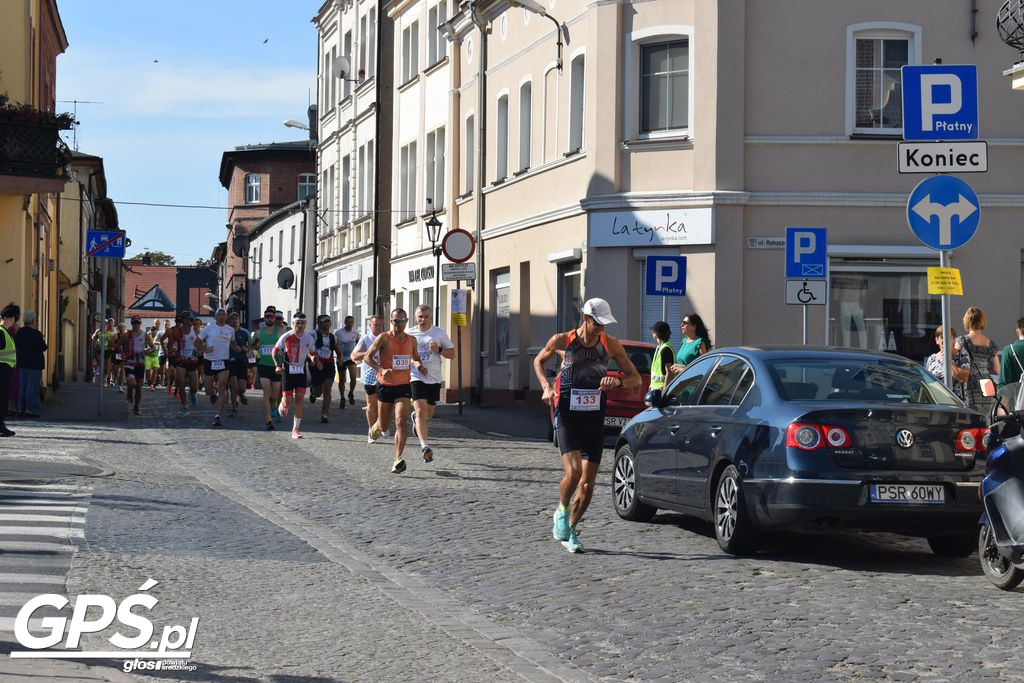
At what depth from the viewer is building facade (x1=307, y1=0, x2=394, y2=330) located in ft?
169

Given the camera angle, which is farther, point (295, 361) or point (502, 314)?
point (502, 314)

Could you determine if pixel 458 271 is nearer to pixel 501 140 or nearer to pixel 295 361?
pixel 295 361

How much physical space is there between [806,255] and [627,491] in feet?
26.3

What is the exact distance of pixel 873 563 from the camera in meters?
11.7

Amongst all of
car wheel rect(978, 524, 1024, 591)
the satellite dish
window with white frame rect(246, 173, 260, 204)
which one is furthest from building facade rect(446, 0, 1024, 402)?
window with white frame rect(246, 173, 260, 204)

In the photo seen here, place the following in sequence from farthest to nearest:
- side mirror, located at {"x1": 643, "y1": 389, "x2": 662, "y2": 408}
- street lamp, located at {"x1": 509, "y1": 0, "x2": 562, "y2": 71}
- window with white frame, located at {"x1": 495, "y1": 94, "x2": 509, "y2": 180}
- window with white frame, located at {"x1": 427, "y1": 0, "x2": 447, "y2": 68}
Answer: window with white frame, located at {"x1": 427, "y1": 0, "x2": 447, "y2": 68}
window with white frame, located at {"x1": 495, "y1": 94, "x2": 509, "y2": 180}
street lamp, located at {"x1": 509, "y1": 0, "x2": 562, "y2": 71}
side mirror, located at {"x1": 643, "y1": 389, "x2": 662, "y2": 408}

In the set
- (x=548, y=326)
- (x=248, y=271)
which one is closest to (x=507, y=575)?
(x=548, y=326)

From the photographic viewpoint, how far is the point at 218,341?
28078 mm

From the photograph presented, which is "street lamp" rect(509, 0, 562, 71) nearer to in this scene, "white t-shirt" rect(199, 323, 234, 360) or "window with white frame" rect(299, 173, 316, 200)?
"white t-shirt" rect(199, 323, 234, 360)

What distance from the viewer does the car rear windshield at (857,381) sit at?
11.7 m

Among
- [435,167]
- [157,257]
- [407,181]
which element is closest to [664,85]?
[435,167]

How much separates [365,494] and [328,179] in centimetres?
4611

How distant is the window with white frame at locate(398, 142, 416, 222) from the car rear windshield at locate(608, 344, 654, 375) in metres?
24.0
